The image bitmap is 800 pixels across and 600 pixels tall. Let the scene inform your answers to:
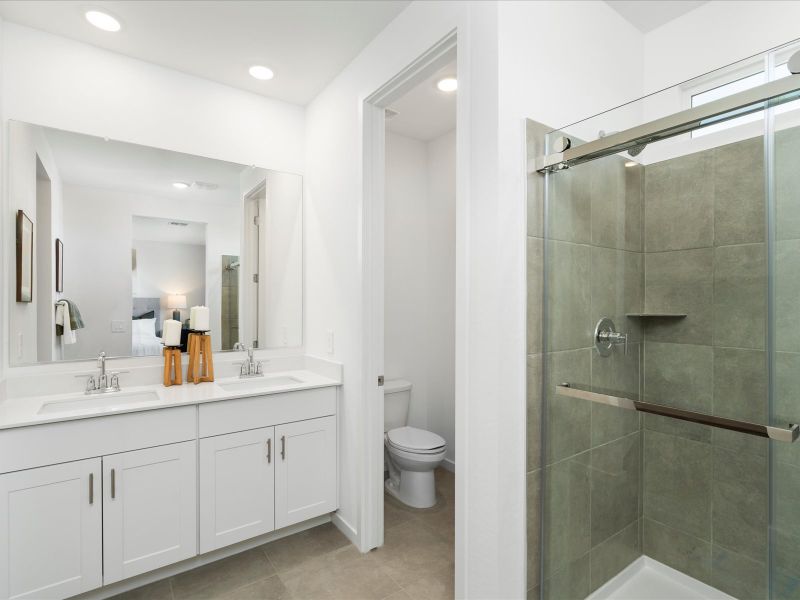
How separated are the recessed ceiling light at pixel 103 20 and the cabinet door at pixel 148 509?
1953mm

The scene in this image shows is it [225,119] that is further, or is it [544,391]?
[225,119]

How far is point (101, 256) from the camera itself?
2195mm

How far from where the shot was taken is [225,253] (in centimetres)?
256

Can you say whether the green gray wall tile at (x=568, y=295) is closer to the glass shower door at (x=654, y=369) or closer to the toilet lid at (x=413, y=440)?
the glass shower door at (x=654, y=369)

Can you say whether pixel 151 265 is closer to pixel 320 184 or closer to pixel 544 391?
pixel 320 184

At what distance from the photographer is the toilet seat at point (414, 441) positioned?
103 inches

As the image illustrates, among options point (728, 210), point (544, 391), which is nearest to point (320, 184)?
point (544, 391)

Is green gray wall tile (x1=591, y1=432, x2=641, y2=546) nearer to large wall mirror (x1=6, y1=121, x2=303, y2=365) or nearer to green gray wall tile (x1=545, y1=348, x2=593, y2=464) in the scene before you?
green gray wall tile (x1=545, y1=348, x2=593, y2=464)

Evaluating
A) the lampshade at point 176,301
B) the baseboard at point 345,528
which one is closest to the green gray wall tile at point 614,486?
the baseboard at point 345,528

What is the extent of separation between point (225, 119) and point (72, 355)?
1543 millimetres

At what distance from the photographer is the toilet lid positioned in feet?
8.62

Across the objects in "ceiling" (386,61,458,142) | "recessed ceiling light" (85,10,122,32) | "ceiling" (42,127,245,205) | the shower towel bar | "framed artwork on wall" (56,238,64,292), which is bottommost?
the shower towel bar

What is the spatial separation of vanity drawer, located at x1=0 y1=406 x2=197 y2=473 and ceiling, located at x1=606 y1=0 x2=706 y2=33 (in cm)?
268

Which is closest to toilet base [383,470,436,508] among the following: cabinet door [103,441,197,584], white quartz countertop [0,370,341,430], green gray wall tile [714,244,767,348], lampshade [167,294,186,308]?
white quartz countertop [0,370,341,430]
